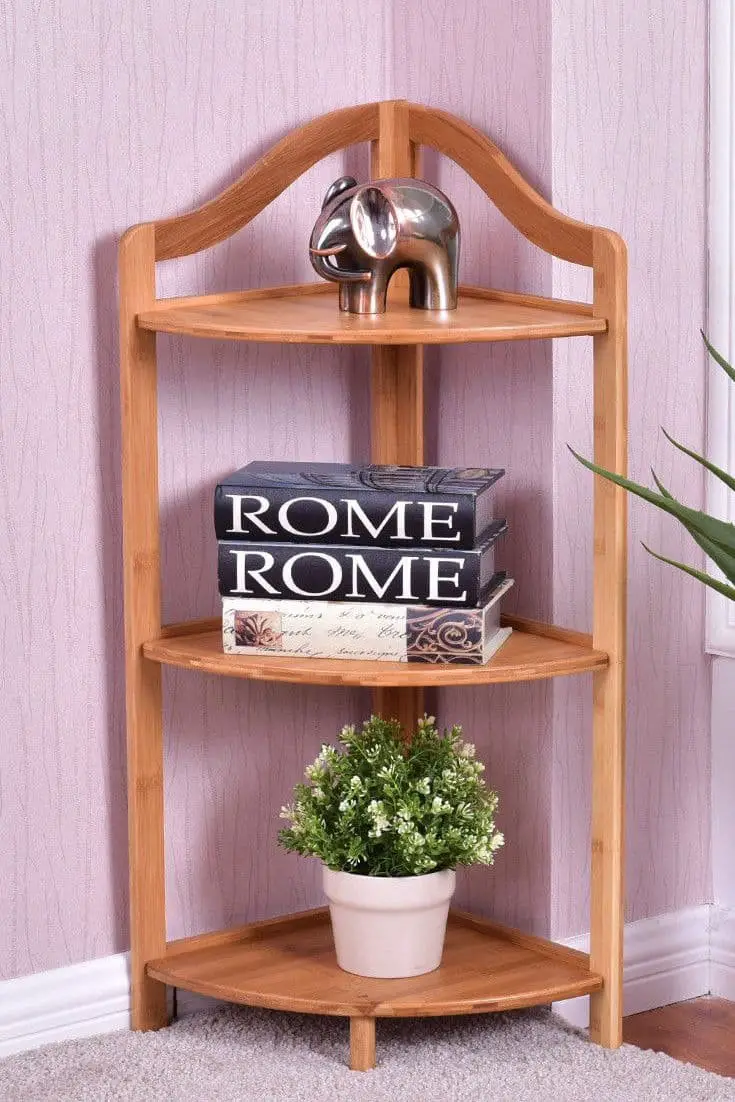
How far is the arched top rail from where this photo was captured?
1705 millimetres

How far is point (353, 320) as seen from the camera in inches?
66.3

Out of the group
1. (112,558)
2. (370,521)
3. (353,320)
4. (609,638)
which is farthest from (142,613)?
(609,638)

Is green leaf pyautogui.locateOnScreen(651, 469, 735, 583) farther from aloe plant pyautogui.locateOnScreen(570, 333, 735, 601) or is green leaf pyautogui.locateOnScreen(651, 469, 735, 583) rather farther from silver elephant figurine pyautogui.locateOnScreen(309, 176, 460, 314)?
silver elephant figurine pyautogui.locateOnScreen(309, 176, 460, 314)

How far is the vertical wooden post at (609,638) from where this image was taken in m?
1.64

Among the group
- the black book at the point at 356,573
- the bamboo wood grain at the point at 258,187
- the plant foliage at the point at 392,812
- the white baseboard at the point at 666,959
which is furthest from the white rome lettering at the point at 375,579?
the white baseboard at the point at 666,959

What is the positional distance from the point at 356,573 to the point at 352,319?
0.84 ft

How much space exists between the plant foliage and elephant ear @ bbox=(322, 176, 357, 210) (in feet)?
1.84

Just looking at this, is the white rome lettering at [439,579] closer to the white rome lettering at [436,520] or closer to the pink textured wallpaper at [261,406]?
the white rome lettering at [436,520]

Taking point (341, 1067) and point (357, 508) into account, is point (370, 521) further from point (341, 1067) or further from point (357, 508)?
point (341, 1067)

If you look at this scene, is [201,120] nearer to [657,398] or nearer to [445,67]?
[445,67]

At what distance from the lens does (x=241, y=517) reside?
1.69 m

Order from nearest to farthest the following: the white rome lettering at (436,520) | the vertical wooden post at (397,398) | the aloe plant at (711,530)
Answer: the aloe plant at (711,530)
the white rome lettering at (436,520)
the vertical wooden post at (397,398)

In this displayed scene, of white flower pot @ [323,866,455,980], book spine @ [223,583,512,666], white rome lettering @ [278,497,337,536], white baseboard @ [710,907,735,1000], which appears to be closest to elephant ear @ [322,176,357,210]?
white rome lettering @ [278,497,337,536]

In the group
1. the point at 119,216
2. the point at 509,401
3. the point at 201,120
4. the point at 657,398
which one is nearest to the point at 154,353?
the point at 119,216
